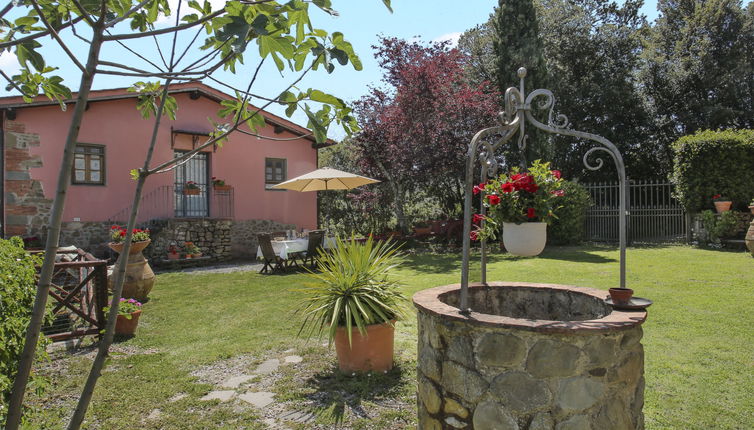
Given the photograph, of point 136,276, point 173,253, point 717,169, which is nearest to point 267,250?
point 173,253

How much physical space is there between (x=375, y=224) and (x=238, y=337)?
500 inches

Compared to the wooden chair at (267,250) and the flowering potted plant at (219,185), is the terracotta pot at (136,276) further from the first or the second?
the flowering potted plant at (219,185)

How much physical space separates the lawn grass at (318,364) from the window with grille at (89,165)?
541cm

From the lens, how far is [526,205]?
2949 mm

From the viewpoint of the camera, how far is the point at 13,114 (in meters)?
10.3

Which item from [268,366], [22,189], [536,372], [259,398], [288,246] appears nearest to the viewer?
[536,372]

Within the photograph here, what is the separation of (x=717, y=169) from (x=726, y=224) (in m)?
1.60

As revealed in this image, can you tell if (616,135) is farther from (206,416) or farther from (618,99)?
(206,416)

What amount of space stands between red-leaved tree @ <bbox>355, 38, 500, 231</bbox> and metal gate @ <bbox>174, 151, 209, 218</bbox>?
183 inches

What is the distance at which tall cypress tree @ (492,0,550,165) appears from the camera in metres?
15.2

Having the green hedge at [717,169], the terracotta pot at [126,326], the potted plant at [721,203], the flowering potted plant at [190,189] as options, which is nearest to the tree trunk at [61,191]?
the terracotta pot at [126,326]

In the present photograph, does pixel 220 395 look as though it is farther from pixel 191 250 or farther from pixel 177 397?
pixel 191 250

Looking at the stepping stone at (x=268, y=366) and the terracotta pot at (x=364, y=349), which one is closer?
the terracotta pot at (x=364, y=349)

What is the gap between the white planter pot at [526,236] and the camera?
2961mm
